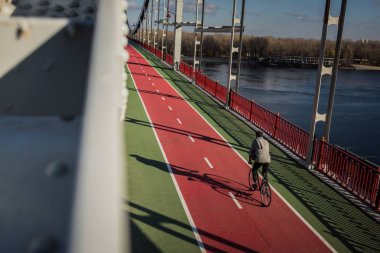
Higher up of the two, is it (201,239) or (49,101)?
(49,101)

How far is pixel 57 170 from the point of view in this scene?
1.33 m

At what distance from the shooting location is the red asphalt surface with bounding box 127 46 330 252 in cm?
824

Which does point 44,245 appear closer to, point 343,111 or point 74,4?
point 74,4

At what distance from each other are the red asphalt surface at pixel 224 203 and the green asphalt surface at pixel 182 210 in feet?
1.32

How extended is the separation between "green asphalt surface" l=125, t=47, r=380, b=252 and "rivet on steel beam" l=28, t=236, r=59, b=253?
702 cm

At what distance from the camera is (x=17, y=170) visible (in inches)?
60.1

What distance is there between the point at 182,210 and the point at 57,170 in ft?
27.7

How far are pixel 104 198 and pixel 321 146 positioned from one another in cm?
1297

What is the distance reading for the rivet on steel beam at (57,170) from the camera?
4.29 ft

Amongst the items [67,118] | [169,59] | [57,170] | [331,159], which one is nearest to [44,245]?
[57,170]

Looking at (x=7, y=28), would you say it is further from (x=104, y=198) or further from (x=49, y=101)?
(x=104, y=198)

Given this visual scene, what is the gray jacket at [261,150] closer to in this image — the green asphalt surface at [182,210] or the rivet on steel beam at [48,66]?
the green asphalt surface at [182,210]

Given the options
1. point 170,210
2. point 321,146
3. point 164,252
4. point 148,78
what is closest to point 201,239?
point 164,252

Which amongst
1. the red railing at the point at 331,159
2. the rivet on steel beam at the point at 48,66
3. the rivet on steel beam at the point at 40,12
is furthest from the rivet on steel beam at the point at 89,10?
the red railing at the point at 331,159
